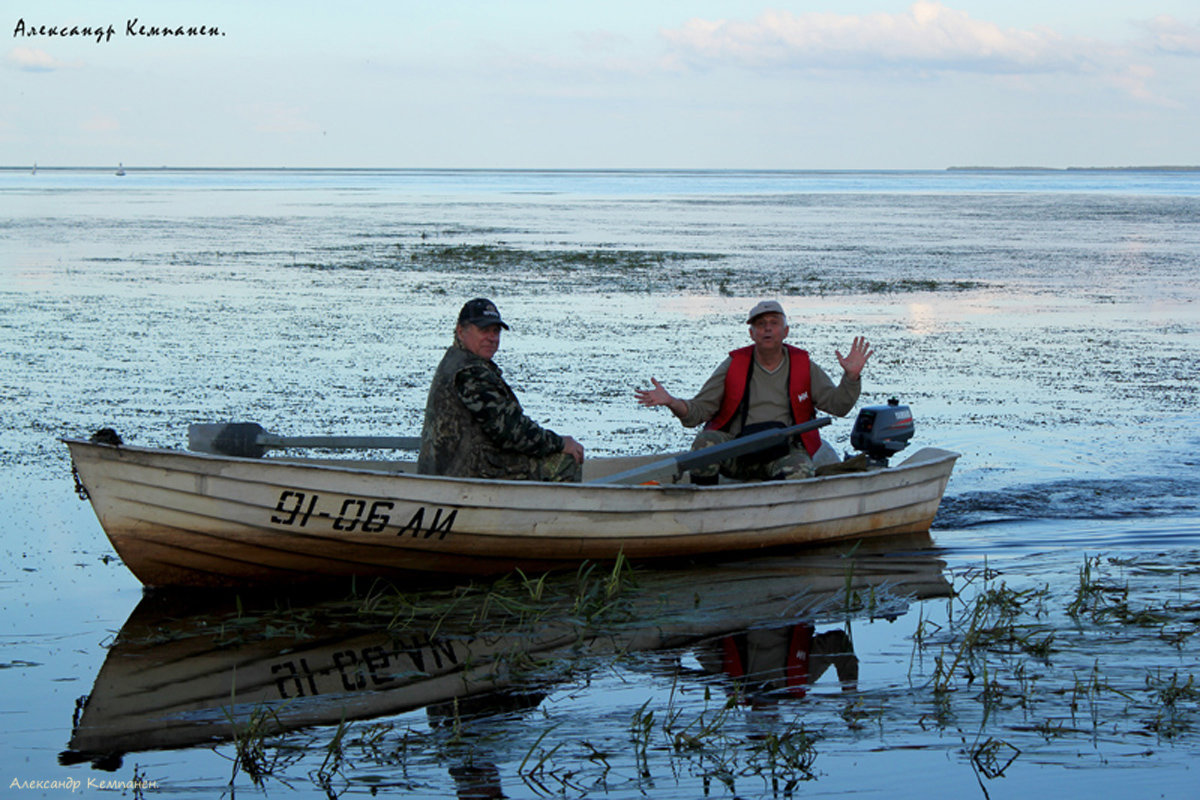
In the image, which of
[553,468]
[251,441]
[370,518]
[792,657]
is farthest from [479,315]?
[792,657]

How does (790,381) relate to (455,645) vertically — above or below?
above

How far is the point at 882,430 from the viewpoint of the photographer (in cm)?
952

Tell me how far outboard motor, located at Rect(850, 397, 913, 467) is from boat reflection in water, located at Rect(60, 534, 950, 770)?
1374mm

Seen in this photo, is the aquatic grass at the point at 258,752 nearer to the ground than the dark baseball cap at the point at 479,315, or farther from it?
nearer to the ground

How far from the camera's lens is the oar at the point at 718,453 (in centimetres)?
821

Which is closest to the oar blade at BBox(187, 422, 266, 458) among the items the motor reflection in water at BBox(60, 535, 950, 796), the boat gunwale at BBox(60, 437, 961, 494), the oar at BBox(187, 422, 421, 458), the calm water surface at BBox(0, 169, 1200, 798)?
the oar at BBox(187, 422, 421, 458)

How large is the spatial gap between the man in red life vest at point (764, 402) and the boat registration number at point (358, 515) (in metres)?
2.04

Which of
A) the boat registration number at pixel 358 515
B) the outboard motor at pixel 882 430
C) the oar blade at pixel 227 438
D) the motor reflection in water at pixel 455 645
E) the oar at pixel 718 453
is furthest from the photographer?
the outboard motor at pixel 882 430

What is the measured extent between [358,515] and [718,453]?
2.34m

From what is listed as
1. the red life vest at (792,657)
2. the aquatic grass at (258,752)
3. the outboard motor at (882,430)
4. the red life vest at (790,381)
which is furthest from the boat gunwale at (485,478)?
the aquatic grass at (258,752)

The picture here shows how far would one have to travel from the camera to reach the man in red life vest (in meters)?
8.88

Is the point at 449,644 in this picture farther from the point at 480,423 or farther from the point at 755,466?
the point at 755,466

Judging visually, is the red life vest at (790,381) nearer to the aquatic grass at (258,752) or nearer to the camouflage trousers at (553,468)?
the camouflage trousers at (553,468)

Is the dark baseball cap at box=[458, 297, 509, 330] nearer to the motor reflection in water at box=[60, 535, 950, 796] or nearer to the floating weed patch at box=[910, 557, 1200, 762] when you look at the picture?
the motor reflection in water at box=[60, 535, 950, 796]
